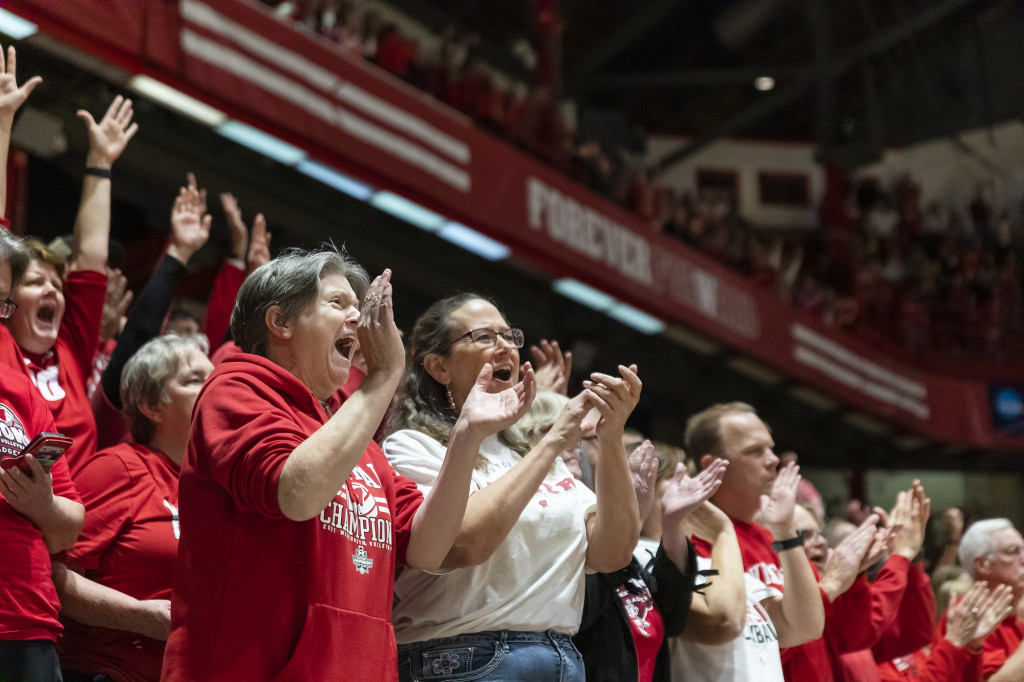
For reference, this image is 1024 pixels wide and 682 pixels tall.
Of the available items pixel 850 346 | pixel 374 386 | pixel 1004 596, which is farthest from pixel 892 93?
pixel 374 386

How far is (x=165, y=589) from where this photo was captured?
2195mm

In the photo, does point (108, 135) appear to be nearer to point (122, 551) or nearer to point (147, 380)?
point (147, 380)

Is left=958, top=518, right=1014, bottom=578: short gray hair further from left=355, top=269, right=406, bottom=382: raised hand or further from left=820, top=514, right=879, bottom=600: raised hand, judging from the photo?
left=355, top=269, right=406, bottom=382: raised hand

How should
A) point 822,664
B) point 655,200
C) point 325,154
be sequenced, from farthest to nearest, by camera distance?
point 655,200, point 325,154, point 822,664

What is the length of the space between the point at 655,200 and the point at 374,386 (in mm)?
8347

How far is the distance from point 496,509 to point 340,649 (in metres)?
0.39


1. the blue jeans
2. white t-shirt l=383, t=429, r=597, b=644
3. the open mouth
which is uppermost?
the open mouth

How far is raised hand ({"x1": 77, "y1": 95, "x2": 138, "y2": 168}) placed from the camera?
115 inches

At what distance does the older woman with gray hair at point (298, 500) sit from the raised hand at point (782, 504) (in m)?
1.22

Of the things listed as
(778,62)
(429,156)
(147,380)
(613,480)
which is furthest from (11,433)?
(778,62)

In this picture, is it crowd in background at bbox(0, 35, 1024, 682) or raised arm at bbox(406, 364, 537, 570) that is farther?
raised arm at bbox(406, 364, 537, 570)

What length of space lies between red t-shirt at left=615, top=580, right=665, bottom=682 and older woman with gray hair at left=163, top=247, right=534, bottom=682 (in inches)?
32.5

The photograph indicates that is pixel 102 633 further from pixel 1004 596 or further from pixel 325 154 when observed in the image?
pixel 325 154

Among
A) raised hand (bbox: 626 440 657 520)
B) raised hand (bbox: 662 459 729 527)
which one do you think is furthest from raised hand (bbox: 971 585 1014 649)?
raised hand (bbox: 626 440 657 520)
